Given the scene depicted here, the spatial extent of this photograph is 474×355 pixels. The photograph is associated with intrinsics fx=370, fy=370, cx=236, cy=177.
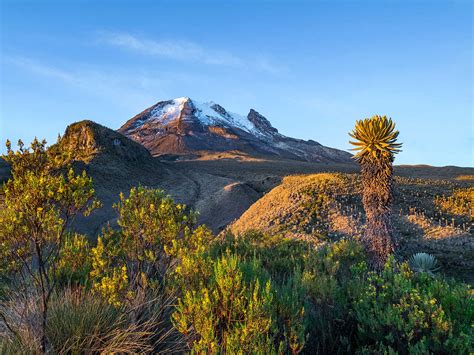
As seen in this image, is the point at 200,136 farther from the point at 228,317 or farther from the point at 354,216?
the point at 228,317

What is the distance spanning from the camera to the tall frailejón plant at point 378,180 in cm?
1314

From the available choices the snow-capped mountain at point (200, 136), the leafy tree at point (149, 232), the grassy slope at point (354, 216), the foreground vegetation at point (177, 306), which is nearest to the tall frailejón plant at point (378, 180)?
the grassy slope at point (354, 216)

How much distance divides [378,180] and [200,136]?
135056 millimetres

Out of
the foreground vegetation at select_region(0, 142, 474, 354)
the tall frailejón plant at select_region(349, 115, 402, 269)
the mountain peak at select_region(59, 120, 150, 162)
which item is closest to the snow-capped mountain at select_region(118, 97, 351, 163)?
the mountain peak at select_region(59, 120, 150, 162)

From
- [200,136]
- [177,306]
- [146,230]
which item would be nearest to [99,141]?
[146,230]

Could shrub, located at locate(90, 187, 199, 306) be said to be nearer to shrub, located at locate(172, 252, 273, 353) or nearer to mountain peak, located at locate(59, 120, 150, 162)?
shrub, located at locate(172, 252, 273, 353)

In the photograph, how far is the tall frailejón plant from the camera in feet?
43.1

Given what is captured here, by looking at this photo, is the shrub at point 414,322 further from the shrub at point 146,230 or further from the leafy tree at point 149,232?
the shrub at point 146,230

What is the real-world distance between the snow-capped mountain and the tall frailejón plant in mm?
96598

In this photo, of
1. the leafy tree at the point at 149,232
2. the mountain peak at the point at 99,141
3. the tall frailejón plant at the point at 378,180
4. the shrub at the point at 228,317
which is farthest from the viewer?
the mountain peak at the point at 99,141

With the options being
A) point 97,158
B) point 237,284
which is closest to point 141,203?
point 237,284

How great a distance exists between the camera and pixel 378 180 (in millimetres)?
13359

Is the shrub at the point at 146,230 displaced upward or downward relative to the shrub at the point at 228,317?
upward

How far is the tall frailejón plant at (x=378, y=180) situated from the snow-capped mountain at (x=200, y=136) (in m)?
96.6
